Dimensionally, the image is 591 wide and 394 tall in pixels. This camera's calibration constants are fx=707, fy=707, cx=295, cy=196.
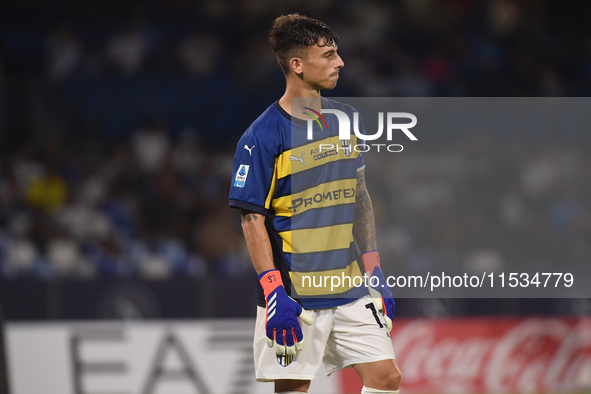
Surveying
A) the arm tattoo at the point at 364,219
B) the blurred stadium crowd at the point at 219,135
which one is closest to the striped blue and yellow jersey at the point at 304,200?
the arm tattoo at the point at 364,219

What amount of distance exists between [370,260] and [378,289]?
0.48 ft

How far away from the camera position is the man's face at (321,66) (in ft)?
10.7

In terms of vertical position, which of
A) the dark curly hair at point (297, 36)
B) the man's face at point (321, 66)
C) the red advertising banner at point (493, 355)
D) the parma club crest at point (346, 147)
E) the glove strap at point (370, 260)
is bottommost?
the red advertising banner at point (493, 355)

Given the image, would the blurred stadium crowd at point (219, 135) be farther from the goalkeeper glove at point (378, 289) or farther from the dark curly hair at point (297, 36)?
the dark curly hair at point (297, 36)

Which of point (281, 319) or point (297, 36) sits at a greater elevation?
point (297, 36)

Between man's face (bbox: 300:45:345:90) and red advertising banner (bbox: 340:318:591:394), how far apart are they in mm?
3745

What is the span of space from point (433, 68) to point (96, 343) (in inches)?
237

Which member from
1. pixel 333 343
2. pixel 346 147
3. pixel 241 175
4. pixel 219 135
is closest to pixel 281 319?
pixel 333 343

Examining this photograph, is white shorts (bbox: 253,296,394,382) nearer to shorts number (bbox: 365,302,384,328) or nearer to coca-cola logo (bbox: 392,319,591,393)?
shorts number (bbox: 365,302,384,328)

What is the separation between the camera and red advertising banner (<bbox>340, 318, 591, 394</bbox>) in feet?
21.1

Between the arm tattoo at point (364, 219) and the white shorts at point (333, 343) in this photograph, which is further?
the arm tattoo at point (364, 219)

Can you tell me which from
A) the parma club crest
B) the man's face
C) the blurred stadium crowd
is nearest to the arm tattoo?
the parma club crest

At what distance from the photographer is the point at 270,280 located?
3.10m

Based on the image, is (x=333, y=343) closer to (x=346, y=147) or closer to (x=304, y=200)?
(x=304, y=200)
